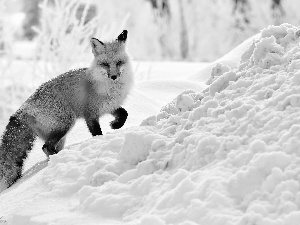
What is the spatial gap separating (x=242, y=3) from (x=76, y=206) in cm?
1602

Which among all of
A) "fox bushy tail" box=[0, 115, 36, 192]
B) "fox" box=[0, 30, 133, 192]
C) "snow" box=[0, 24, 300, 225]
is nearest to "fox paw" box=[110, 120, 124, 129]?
"fox" box=[0, 30, 133, 192]

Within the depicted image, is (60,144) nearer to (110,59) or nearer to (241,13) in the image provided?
(110,59)

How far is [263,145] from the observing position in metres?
2.63

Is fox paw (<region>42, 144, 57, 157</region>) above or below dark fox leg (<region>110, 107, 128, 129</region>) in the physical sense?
below

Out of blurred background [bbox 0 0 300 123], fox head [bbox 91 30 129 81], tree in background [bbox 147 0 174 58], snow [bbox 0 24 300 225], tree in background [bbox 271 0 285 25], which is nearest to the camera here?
snow [bbox 0 24 300 225]

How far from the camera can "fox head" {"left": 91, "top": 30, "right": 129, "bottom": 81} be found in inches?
186

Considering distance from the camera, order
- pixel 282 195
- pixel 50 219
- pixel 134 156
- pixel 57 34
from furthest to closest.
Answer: pixel 57 34, pixel 134 156, pixel 50 219, pixel 282 195

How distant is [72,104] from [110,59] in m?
0.53

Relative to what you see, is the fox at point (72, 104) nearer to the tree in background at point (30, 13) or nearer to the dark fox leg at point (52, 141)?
the dark fox leg at point (52, 141)

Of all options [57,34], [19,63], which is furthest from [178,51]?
[57,34]

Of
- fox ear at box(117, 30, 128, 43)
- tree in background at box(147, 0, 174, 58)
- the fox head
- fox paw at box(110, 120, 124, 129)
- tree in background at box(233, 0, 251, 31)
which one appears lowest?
fox paw at box(110, 120, 124, 129)

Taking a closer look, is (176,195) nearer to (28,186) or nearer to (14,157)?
(28,186)

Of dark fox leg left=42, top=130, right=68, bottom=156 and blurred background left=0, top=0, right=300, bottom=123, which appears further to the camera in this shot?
blurred background left=0, top=0, right=300, bottom=123

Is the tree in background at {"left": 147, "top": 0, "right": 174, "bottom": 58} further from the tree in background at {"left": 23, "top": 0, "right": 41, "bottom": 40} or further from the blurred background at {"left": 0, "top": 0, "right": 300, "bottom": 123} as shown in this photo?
the tree in background at {"left": 23, "top": 0, "right": 41, "bottom": 40}
